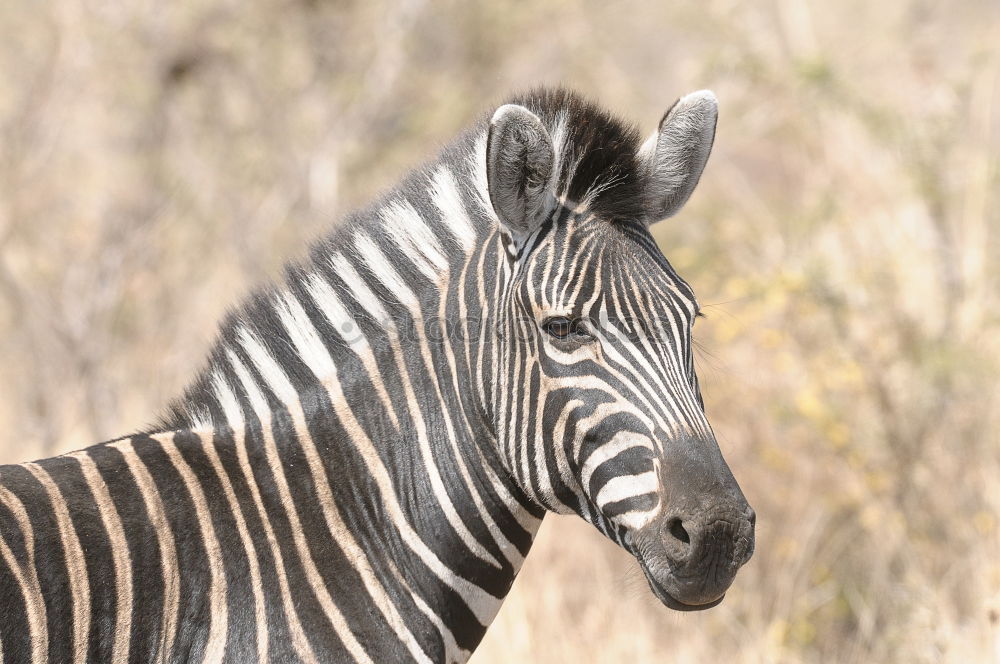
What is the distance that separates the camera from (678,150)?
10.9ft

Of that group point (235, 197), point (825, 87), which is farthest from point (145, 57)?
point (825, 87)

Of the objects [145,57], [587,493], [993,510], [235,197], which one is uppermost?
[145,57]

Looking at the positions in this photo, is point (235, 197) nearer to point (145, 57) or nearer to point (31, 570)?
point (145, 57)

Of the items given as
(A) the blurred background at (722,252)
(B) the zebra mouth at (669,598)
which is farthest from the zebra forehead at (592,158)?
(A) the blurred background at (722,252)

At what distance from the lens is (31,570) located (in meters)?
2.65

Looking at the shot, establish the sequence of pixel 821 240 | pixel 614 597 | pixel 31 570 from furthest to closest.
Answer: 1. pixel 821 240
2. pixel 614 597
3. pixel 31 570

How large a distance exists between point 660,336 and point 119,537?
1673 millimetres

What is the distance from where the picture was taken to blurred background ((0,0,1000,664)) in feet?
23.3

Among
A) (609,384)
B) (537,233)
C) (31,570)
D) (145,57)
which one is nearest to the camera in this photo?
(31,570)

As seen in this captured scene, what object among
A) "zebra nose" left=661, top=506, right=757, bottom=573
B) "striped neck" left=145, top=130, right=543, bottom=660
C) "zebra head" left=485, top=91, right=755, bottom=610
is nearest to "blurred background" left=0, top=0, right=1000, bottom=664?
"striped neck" left=145, top=130, right=543, bottom=660

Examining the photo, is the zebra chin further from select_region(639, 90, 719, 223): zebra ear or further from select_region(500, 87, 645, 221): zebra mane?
select_region(639, 90, 719, 223): zebra ear

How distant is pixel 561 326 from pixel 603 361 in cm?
17

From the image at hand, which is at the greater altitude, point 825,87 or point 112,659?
point 825,87

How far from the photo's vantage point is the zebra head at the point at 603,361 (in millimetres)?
2725
